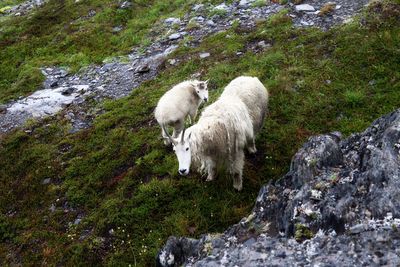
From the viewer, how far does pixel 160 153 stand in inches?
405

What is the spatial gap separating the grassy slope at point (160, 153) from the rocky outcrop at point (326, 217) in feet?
6.53

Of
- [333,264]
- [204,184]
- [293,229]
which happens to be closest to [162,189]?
[204,184]

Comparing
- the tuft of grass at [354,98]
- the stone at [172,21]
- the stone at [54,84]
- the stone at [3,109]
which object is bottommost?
the stone at [54,84]

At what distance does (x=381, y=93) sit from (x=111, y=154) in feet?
25.0

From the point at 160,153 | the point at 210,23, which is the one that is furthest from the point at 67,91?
the point at 160,153

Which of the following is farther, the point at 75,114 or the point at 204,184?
the point at 75,114

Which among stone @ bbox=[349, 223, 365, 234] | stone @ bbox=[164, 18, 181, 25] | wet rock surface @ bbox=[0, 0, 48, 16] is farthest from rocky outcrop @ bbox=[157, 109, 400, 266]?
wet rock surface @ bbox=[0, 0, 48, 16]

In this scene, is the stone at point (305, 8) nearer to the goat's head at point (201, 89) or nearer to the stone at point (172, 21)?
the stone at point (172, 21)

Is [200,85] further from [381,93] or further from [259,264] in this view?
[259,264]

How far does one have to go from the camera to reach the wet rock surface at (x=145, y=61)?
579 inches

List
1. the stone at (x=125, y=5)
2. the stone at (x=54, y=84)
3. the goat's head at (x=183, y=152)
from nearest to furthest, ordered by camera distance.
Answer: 1. the goat's head at (x=183, y=152)
2. the stone at (x=54, y=84)
3. the stone at (x=125, y=5)

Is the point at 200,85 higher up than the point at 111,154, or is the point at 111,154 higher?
the point at 200,85

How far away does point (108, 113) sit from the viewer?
1329cm

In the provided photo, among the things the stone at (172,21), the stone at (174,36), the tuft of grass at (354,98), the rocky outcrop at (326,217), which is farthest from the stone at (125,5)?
the rocky outcrop at (326,217)
